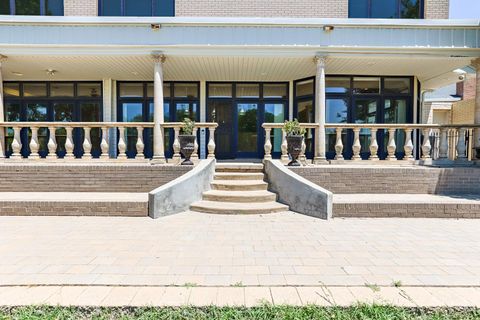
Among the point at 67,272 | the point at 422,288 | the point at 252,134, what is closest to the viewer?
the point at 422,288

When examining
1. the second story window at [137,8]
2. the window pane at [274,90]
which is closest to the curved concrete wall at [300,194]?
the window pane at [274,90]

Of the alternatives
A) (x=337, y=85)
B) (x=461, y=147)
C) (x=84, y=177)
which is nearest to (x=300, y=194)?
(x=461, y=147)

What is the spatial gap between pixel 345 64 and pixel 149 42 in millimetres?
6016

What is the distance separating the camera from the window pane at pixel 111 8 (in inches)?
388

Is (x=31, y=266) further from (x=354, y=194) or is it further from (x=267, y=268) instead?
(x=354, y=194)

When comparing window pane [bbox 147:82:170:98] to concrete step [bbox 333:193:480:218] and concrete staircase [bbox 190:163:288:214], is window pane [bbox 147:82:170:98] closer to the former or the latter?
concrete staircase [bbox 190:163:288:214]

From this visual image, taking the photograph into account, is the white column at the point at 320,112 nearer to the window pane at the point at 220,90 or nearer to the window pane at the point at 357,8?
the window pane at the point at 357,8

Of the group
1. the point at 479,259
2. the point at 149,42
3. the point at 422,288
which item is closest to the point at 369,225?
the point at 479,259

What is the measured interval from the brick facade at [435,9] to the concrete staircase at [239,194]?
826cm

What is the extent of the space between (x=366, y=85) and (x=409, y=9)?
285cm

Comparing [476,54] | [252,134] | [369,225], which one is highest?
[476,54]

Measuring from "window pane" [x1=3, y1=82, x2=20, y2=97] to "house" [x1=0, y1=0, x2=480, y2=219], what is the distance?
0.13ft

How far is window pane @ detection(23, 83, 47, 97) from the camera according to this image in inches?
429

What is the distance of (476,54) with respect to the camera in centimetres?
774
